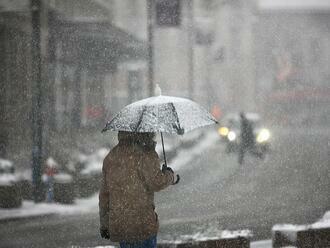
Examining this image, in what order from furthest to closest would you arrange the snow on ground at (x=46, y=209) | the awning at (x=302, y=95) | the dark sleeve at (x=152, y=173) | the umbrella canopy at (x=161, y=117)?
the awning at (x=302, y=95) < the snow on ground at (x=46, y=209) < the umbrella canopy at (x=161, y=117) < the dark sleeve at (x=152, y=173)

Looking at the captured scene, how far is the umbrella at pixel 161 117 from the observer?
13.9 feet

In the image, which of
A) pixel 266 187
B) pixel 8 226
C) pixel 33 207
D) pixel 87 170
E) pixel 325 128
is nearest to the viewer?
pixel 8 226

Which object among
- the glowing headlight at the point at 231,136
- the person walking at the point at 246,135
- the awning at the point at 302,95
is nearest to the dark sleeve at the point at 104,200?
the person walking at the point at 246,135

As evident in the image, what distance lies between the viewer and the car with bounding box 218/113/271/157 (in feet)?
69.2

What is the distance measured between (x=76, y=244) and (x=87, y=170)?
23.1 ft

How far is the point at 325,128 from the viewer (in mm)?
42719

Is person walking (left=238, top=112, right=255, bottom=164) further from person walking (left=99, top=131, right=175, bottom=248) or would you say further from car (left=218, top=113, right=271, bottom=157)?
person walking (left=99, top=131, right=175, bottom=248)

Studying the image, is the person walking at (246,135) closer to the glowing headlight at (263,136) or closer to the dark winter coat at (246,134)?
the dark winter coat at (246,134)

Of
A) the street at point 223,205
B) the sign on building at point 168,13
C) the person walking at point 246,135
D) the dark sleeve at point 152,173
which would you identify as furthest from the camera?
the person walking at point 246,135

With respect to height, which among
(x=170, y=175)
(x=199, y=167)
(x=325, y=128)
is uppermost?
(x=170, y=175)

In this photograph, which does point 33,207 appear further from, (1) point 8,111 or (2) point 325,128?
(2) point 325,128

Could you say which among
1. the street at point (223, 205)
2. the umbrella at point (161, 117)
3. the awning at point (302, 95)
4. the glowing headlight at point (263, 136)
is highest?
the umbrella at point (161, 117)

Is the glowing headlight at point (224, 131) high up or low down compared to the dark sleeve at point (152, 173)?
down

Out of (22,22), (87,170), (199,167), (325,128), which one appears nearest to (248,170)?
(199,167)
